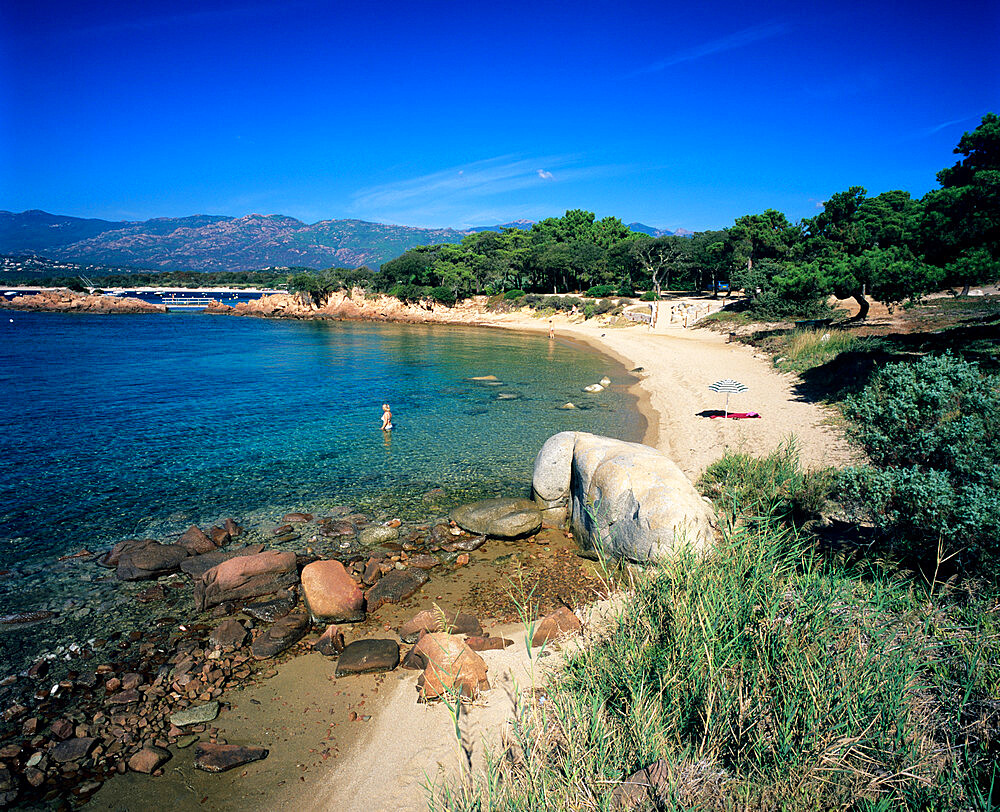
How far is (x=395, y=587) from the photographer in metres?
8.42

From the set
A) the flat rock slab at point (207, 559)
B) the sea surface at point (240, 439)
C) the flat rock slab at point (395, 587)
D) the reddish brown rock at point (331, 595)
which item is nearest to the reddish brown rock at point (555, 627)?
the flat rock slab at point (395, 587)

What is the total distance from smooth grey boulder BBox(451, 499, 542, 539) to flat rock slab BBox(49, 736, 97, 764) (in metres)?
6.52

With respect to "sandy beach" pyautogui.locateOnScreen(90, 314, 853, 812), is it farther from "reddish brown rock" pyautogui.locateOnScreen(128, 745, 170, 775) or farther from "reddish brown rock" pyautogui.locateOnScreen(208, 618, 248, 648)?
"reddish brown rock" pyautogui.locateOnScreen(208, 618, 248, 648)

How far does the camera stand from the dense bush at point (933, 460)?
5367 mm

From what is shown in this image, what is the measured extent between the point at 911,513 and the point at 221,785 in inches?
320

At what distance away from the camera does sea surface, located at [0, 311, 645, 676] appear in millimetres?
10664

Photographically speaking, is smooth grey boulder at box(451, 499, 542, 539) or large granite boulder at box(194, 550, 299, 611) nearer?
large granite boulder at box(194, 550, 299, 611)

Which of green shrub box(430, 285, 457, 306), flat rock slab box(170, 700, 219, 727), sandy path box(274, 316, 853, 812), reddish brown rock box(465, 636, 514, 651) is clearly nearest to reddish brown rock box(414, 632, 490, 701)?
sandy path box(274, 316, 853, 812)

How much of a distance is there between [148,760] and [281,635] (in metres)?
2.12

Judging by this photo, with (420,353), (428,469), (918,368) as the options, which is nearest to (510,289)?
(420,353)

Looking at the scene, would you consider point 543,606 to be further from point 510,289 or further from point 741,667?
point 510,289

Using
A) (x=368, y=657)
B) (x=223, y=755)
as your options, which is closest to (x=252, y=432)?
(x=368, y=657)

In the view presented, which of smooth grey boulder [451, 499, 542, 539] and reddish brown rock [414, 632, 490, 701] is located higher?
reddish brown rock [414, 632, 490, 701]

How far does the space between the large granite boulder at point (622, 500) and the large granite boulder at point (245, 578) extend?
543 centimetres
